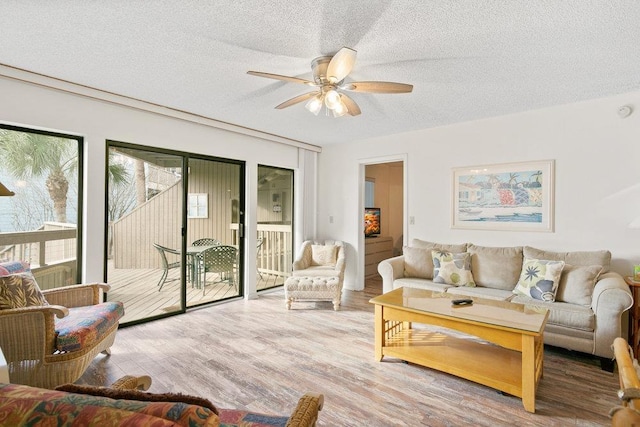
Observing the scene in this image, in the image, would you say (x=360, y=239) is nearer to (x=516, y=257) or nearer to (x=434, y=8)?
(x=516, y=257)

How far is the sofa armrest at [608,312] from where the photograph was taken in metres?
2.46

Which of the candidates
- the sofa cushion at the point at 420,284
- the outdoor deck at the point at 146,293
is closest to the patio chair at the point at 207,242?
the outdoor deck at the point at 146,293

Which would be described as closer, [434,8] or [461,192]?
[434,8]

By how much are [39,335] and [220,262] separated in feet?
8.28

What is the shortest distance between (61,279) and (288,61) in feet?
10.1

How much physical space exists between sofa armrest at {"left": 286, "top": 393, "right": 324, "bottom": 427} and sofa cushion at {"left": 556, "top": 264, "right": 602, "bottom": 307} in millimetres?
2911

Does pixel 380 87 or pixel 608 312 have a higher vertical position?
pixel 380 87

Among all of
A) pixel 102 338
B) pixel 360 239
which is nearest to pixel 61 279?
pixel 102 338

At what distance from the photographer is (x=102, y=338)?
2.40 meters

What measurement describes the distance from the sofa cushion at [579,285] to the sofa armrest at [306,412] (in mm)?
2911

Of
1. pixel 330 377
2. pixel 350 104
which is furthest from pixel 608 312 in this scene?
pixel 350 104

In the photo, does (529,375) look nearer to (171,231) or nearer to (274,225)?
(171,231)

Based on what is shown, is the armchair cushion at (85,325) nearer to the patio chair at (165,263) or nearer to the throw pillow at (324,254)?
the patio chair at (165,263)

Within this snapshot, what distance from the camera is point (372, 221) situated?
6.81 m
